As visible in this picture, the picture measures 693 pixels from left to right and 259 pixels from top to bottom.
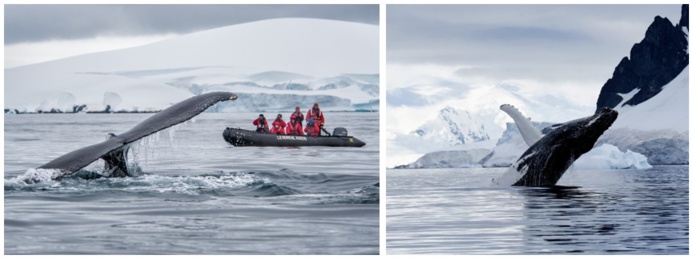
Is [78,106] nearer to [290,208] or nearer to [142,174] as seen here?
[142,174]

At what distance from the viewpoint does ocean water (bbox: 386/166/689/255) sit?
8.48 meters

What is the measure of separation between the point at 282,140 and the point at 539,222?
41.5 ft

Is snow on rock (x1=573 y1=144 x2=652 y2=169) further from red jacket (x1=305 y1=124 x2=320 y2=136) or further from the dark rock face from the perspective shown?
the dark rock face

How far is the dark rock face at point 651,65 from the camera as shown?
203 ft

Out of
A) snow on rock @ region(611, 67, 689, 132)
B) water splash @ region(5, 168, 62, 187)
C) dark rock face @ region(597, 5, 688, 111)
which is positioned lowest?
water splash @ region(5, 168, 62, 187)

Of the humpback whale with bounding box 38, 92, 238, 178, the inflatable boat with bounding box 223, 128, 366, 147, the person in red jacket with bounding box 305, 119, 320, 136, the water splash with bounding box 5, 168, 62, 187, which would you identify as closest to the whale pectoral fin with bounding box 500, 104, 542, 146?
the humpback whale with bounding box 38, 92, 238, 178

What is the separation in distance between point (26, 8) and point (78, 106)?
2087cm

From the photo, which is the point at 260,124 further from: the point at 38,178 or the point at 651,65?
the point at 651,65

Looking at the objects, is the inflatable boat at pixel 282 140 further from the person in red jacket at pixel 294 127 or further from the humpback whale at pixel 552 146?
the humpback whale at pixel 552 146

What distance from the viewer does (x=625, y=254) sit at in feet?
25.7

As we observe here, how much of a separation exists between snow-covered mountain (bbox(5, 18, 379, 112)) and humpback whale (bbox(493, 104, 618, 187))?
42.8 feet

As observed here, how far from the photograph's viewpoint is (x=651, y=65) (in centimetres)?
6431

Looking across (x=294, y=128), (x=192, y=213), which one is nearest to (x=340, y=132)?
(x=294, y=128)

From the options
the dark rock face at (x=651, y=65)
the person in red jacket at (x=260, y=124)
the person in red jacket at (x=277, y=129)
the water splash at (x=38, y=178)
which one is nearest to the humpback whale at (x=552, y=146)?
the water splash at (x=38, y=178)
